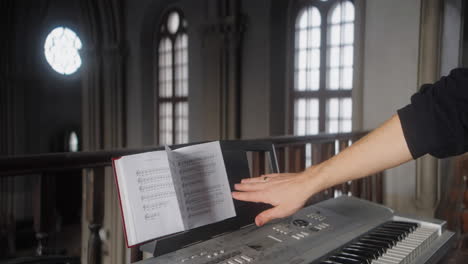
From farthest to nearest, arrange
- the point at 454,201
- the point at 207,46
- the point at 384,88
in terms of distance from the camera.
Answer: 1. the point at 207,46
2. the point at 384,88
3. the point at 454,201

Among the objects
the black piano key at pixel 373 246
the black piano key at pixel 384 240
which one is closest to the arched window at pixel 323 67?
the black piano key at pixel 384 240

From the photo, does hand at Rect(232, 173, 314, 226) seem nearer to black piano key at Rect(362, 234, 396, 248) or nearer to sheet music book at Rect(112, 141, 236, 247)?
sheet music book at Rect(112, 141, 236, 247)

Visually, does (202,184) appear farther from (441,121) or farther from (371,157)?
(441,121)

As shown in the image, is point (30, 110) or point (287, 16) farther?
point (30, 110)

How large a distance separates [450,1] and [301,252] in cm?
383

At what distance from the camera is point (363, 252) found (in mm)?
1417

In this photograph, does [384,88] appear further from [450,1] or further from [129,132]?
[129,132]

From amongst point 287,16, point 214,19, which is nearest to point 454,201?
point 287,16

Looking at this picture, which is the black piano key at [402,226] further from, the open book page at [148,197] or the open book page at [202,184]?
the open book page at [148,197]

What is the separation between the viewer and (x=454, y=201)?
332cm

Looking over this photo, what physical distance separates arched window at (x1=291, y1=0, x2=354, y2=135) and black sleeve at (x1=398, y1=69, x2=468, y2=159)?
5637 millimetres

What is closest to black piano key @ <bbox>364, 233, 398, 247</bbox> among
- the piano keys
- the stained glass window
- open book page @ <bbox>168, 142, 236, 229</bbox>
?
the piano keys

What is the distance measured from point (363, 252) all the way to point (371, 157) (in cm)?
53

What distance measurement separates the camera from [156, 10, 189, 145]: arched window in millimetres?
9023
